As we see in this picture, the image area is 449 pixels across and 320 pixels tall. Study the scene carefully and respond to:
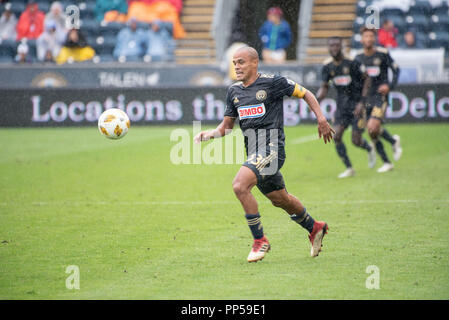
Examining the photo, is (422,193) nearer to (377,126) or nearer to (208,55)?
(377,126)

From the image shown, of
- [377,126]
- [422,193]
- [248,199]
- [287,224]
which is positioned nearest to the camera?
[248,199]

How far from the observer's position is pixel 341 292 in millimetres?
5129

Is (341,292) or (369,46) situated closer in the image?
(341,292)

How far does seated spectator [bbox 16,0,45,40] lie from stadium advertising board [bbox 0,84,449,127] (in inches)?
157

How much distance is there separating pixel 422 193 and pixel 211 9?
641 inches

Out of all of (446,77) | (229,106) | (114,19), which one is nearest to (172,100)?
(114,19)

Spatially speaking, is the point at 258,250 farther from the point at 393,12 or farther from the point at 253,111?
the point at 393,12

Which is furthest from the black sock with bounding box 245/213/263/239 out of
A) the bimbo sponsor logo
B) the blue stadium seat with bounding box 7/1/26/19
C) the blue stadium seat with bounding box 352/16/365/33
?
the blue stadium seat with bounding box 7/1/26/19

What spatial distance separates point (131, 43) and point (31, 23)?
11.7 feet

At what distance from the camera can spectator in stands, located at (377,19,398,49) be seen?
20.9 metres

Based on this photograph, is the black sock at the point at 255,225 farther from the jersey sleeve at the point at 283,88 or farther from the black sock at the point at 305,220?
the jersey sleeve at the point at 283,88

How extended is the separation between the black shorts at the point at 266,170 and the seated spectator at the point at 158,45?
15.9 m

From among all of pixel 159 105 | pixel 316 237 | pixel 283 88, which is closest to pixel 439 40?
pixel 159 105

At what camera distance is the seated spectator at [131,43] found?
21.8m
